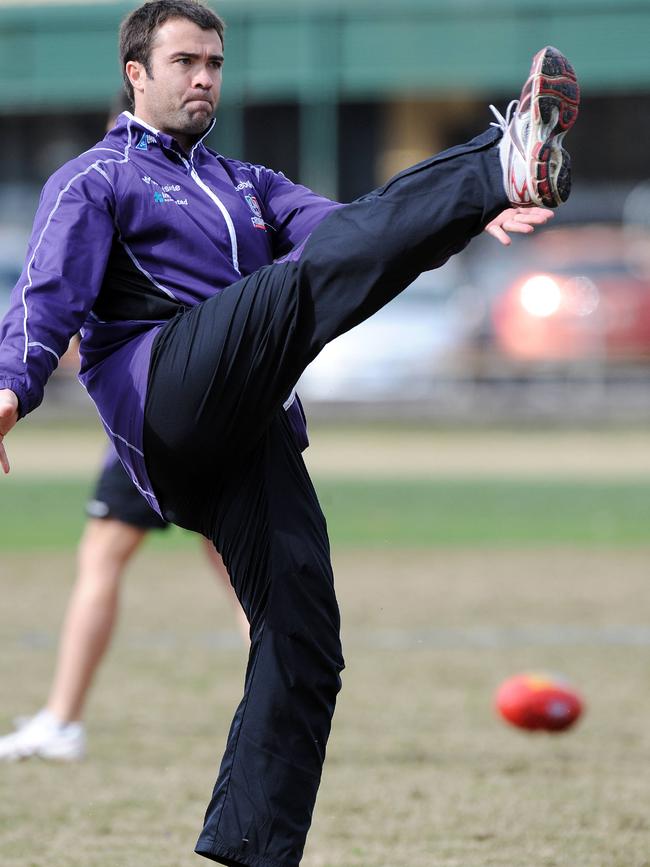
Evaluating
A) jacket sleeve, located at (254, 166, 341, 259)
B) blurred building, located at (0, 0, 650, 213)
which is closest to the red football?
jacket sleeve, located at (254, 166, 341, 259)

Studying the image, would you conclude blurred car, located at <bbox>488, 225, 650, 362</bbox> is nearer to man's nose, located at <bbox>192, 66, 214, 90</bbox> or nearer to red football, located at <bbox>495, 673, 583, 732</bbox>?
red football, located at <bbox>495, 673, 583, 732</bbox>

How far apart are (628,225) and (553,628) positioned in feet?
→ 81.2

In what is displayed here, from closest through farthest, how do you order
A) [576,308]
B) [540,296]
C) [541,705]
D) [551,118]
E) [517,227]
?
[551,118]
[517,227]
[541,705]
[576,308]
[540,296]

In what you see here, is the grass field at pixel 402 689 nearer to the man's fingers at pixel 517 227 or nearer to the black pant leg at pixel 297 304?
the black pant leg at pixel 297 304

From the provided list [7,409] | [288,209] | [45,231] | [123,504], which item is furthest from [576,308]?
[7,409]

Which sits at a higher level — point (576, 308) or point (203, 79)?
point (203, 79)

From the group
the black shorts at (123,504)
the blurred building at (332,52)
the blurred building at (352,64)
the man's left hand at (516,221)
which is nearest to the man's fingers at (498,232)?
the man's left hand at (516,221)

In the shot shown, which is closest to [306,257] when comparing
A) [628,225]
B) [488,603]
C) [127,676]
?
[127,676]

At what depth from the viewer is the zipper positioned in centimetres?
412

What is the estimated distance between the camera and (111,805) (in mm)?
5590

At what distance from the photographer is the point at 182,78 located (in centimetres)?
414

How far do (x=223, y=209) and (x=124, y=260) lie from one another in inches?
11.9

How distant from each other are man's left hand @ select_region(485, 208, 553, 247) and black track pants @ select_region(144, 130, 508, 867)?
24 cm

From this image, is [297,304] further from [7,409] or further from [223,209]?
[7,409]
